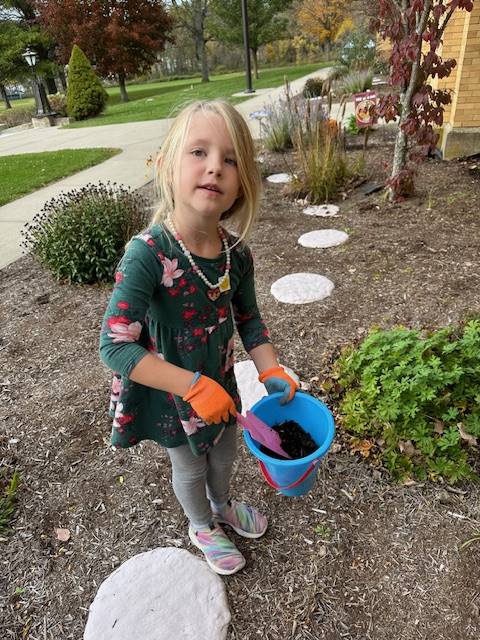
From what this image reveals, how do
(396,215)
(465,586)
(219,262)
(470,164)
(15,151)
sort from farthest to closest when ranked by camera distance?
(15,151) < (470,164) < (396,215) < (465,586) < (219,262)

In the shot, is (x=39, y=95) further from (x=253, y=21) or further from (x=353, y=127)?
(x=253, y=21)

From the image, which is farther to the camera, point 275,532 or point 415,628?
point 275,532

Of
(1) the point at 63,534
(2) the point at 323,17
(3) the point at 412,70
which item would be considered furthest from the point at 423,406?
(2) the point at 323,17

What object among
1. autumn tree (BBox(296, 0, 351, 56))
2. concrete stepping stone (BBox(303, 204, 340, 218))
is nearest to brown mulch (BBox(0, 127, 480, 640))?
concrete stepping stone (BBox(303, 204, 340, 218))

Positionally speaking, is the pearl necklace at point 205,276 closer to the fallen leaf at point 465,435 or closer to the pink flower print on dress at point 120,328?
the pink flower print on dress at point 120,328

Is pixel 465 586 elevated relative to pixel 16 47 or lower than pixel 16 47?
lower

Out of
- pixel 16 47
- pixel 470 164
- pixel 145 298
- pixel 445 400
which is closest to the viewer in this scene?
pixel 145 298

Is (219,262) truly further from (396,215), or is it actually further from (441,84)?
(441,84)

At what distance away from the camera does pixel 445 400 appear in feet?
5.95

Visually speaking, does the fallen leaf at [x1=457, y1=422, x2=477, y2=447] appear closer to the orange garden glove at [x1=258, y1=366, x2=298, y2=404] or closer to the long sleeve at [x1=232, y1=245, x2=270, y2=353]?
the orange garden glove at [x1=258, y1=366, x2=298, y2=404]

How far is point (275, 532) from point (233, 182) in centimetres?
130

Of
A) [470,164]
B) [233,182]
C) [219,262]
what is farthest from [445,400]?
[470,164]

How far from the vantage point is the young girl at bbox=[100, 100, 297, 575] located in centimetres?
112

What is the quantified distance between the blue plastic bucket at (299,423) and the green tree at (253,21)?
26.6 metres
